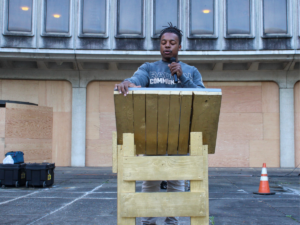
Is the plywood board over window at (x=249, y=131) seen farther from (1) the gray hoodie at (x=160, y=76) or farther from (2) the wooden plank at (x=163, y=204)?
(2) the wooden plank at (x=163, y=204)

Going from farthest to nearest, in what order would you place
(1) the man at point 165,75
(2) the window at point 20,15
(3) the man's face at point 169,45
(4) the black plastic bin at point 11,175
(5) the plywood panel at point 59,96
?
(5) the plywood panel at point 59,96 < (2) the window at point 20,15 < (4) the black plastic bin at point 11,175 < (3) the man's face at point 169,45 < (1) the man at point 165,75

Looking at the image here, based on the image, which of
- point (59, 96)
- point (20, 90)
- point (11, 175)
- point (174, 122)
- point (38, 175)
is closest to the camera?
point (174, 122)

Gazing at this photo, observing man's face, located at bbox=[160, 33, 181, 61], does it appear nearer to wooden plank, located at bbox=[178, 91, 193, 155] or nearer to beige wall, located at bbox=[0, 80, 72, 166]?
wooden plank, located at bbox=[178, 91, 193, 155]

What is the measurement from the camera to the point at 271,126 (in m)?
15.2

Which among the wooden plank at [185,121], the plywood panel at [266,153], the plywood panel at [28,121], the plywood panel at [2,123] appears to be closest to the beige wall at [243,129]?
the plywood panel at [266,153]

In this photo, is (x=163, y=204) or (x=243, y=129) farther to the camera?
(x=243, y=129)

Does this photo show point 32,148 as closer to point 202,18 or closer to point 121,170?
point 202,18

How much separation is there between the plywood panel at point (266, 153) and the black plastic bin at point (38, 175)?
962cm

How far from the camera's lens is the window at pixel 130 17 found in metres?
14.5

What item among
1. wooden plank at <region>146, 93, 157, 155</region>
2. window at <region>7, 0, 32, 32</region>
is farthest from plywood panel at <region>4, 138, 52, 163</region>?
wooden plank at <region>146, 93, 157, 155</region>

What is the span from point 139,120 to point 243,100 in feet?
44.1

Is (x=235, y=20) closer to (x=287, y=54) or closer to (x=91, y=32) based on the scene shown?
(x=287, y=54)

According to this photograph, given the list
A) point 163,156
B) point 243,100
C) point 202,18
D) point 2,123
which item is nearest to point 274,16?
point 202,18

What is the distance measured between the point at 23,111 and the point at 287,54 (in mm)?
11200
